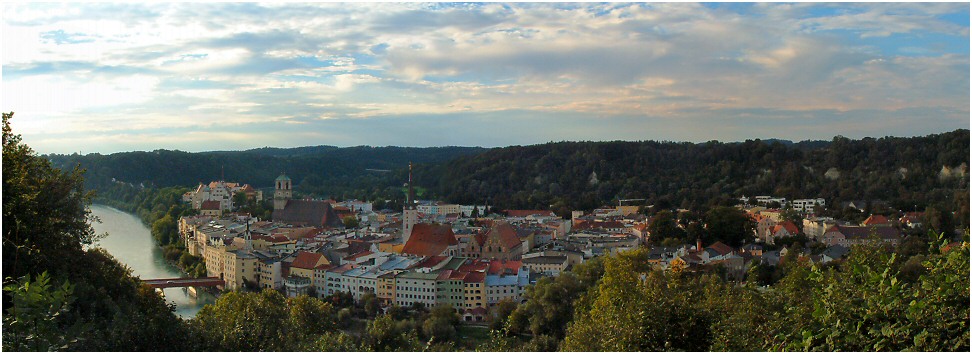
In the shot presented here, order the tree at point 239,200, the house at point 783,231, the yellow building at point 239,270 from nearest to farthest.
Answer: the yellow building at point 239,270
the house at point 783,231
the tree at point 239,200

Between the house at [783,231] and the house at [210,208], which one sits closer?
the house at [783,231]

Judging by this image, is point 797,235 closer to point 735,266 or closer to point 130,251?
point 735,266

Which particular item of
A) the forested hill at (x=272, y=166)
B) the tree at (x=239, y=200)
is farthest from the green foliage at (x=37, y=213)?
the forested hill at (x=272, y=166)

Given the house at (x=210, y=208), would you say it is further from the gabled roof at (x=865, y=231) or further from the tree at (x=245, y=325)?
the tree at (x=245, y=325)

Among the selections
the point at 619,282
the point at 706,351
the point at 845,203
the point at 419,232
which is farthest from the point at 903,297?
the point at 845,203

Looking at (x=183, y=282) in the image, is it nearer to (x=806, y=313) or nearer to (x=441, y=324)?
(x=441, y=324)

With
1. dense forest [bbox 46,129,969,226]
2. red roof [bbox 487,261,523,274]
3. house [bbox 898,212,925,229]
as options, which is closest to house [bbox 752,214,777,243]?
dense forest [bbox 46,129,969,226]

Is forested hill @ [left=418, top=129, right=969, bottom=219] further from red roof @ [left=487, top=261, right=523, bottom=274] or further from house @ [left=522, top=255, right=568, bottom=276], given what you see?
red roof @ [left=487, top=261, right=523, bottom=274]
